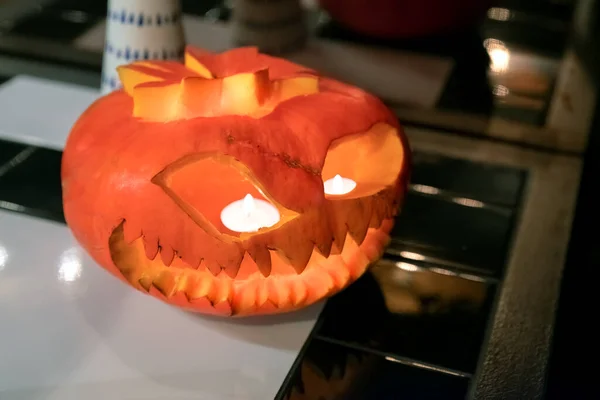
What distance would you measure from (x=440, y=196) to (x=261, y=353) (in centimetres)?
29

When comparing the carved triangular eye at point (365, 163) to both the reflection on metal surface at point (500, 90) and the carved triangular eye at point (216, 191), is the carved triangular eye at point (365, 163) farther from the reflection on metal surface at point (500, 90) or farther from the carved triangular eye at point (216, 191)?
the reflection on metal surface at point (500, 90)

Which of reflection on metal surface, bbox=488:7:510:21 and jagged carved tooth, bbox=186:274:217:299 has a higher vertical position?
reflection on metal surface, bbox=488:7:510:21

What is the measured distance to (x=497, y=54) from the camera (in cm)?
105

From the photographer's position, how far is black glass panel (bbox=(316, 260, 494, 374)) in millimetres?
552

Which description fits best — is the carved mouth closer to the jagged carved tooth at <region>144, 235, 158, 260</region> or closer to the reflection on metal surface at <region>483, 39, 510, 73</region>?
the jagged carved tooth at <region>144, 235, 158, 260</region>

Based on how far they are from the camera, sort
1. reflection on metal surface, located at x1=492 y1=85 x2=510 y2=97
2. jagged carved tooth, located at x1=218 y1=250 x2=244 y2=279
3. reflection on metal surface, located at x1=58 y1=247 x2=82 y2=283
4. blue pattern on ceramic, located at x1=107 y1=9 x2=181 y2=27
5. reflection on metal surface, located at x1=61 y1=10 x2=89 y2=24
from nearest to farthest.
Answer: jagged carved tooth, located at x1=218 y1=250 x2=244 y2=279
reflection on metal surface, located at x1=58 y1=247 x2=82 y2=283
blue pattern on ceramic, located at x1=107 y1=9 x2=181 y2=27
reflection on metal surface, located at x1=492 y1=85 x2=510 y2=97
reflection on metal surface, located at x1=61 y1=10 x2=89 y2=24

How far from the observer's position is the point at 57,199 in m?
0.69

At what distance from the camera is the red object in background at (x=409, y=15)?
1.00 m

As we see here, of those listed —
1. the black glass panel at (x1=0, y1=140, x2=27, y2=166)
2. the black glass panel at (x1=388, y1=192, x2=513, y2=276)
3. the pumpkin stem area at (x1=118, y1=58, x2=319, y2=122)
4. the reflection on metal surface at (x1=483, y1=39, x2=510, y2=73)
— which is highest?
the pumpkin stem area at (x1=118, y1=58, x2=319, y2=122)

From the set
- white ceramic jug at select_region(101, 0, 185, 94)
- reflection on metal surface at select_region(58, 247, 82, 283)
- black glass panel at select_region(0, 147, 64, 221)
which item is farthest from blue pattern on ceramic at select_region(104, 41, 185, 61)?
reflection on metal surface at select_region(58, 247, 82, 283)

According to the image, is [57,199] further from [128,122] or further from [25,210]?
[128,122]

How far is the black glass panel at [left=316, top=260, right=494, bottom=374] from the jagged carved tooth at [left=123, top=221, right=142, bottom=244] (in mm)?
171

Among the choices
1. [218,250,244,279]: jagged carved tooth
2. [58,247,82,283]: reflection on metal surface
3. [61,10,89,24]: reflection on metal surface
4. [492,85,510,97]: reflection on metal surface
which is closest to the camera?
[218,250,244,279]: jagged carved tooth

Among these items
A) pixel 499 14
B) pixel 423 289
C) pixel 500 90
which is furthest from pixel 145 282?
pixel 499 14
